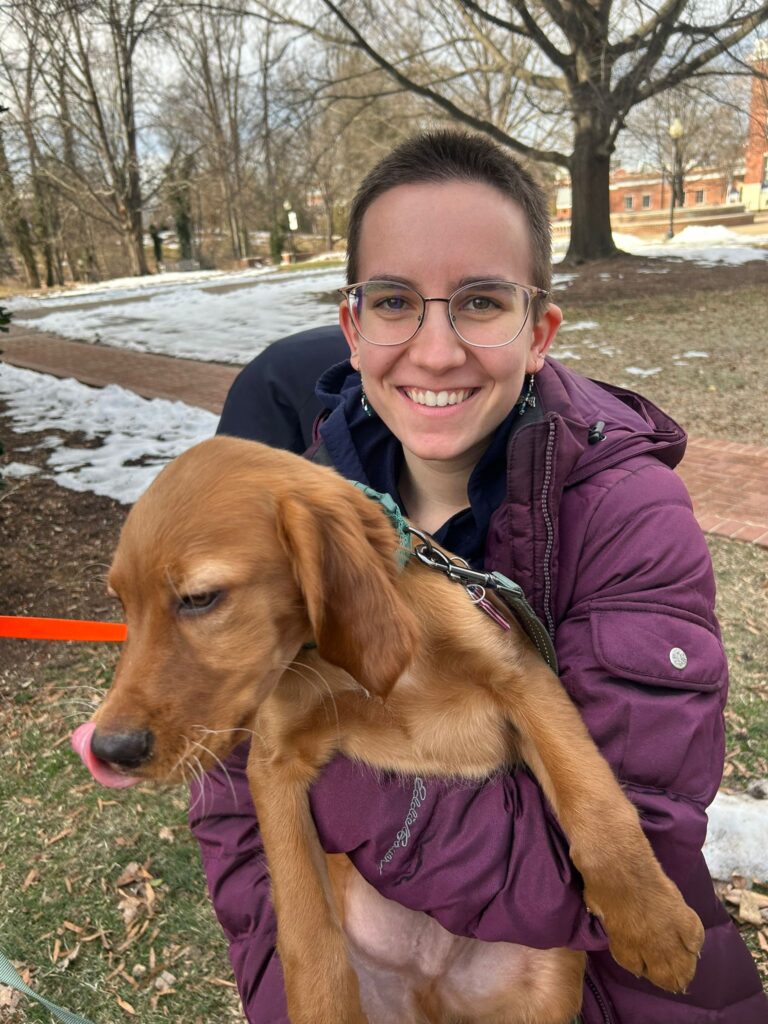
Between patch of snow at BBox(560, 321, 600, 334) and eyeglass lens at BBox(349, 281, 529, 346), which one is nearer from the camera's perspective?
eyeglass lens at BBox(349, 281, 529, 346)

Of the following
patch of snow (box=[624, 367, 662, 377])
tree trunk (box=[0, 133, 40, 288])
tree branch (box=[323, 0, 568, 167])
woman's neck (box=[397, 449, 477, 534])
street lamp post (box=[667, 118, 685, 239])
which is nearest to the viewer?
woman's neck (box=[397, 449, 477, 534])

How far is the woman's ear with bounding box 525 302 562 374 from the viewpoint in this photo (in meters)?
2.00

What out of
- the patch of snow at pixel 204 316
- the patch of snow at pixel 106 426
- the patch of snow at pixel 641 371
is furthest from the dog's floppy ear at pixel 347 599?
the patch of snow at pixel 204 316

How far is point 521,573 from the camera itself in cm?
185

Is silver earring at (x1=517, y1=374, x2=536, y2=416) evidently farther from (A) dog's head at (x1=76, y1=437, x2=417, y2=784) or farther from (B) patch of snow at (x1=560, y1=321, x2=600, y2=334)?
(B) patch of snow at (x1=560, y1=321, x2=600, y2=334)

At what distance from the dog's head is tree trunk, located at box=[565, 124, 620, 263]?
21398 mm

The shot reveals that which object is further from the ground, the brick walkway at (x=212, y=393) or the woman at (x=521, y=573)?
the woman at (x=521, y=573)

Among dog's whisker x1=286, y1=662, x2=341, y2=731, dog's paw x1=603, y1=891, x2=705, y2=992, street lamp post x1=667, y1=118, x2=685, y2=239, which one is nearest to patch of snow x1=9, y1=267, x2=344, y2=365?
dog's whisker x1=286, y1=662, x2=341, y2=731

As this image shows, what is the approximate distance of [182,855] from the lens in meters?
3.07

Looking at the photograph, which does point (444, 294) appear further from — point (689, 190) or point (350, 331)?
point (689, 190)

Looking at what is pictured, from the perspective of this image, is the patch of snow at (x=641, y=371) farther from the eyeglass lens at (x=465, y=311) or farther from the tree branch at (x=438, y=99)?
the tree branch at (x=438, y=99)

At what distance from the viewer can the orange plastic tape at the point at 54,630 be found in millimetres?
1998

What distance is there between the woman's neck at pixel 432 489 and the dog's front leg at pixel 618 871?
28.4 inches

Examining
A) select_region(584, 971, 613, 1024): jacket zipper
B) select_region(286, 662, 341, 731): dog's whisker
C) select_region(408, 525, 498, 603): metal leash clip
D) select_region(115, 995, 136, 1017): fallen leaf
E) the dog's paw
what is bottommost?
select_region(115, 995, 136, 1017): fallen leaf
